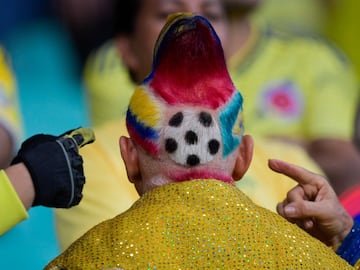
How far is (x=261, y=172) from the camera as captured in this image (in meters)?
1.61

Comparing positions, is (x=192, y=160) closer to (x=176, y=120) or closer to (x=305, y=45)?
(x=176, y=120)

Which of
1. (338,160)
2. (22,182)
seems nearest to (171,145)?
(22,182)

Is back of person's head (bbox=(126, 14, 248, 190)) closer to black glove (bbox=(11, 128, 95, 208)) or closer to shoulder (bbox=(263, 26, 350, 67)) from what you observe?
black glove (bbox=(11, 128, 95, 208))

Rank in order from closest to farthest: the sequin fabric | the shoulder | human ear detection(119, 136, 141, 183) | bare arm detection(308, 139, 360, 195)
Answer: the sequin fabric → human ear detection(119, 136, 141, 183) → bare arm detection(308, 139, 360, 195) → the shoulder

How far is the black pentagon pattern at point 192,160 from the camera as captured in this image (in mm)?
1005

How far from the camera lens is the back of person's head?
1.01m

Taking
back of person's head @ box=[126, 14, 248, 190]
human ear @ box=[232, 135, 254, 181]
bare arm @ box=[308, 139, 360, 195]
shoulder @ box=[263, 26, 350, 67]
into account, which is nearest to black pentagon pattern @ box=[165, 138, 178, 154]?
back of person's head @ box=[126, 14, 248, 190]

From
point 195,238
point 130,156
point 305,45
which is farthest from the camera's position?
point 305,45

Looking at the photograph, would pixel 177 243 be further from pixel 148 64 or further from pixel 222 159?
pixel 148 64

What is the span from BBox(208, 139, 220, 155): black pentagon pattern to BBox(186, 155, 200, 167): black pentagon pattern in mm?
16

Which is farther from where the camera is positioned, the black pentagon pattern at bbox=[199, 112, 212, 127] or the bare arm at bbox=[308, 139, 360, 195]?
the bare arm at bbox=[308, 139, 360, 195]

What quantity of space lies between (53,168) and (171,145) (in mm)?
124

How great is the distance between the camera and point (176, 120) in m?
1.01

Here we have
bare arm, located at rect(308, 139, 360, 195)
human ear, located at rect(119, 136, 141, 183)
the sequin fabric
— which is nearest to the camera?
the sequin fabric
